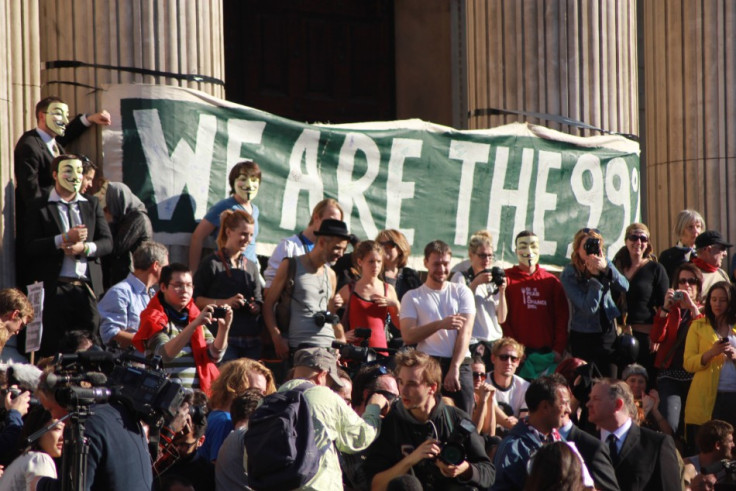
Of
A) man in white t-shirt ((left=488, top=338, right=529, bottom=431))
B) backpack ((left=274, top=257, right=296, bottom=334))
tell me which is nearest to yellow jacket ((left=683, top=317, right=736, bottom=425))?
man in white t-shirt ((left=488, top=338, right=529, bottom=431))

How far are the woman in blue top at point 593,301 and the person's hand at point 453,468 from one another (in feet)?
13.9

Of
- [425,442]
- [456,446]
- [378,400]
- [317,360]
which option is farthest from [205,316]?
[456,446]

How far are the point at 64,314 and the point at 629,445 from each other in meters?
3.94

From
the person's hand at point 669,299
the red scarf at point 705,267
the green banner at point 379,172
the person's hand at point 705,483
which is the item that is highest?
the green banner at point 379,172

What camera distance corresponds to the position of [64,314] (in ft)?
34.2

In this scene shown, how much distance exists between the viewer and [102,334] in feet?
33.3

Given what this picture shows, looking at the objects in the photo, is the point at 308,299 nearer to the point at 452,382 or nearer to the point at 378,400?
the point at 452,382

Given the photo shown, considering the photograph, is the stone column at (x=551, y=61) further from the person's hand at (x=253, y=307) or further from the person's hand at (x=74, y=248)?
the person's hand at (x=74, y=248)

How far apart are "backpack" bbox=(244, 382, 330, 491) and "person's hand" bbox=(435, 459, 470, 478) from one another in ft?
2.55

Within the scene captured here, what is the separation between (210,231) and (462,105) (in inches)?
273

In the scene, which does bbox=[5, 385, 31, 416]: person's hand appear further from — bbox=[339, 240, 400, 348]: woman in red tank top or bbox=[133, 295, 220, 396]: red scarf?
bbox=[339, 240, 400, 348]: woman in red tank top

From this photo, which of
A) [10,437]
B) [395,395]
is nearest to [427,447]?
[395,395]

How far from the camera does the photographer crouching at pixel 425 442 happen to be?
26.6 ft

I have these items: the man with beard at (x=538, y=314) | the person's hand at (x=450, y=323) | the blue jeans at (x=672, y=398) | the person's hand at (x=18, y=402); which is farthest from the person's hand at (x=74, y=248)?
the blue jeans at (x=672, y=398)
